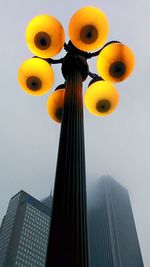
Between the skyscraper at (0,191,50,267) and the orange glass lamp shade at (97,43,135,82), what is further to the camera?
the skyscraper at (0,191,50,267)

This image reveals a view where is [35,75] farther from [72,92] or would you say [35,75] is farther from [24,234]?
[24,234]

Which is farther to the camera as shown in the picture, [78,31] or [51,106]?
[51,106]

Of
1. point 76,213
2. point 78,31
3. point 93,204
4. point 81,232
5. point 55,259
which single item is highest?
point 93,204

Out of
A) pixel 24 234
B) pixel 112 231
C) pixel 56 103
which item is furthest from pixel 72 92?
pixel 112 231

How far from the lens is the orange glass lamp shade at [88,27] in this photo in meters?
4.16

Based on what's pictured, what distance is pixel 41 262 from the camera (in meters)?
98.4

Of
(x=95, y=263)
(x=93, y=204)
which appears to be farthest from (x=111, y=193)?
(x=95, y=263)

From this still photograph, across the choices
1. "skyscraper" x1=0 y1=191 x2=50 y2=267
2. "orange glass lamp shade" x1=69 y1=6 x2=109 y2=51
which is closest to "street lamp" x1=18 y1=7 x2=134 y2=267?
"orange glass lamp shade" x1=69 y1=6 x2=109 y2=51

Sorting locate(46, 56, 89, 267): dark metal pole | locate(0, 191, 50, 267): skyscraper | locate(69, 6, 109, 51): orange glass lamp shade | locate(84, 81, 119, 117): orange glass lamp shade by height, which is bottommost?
locate(46, 56, 89, 267): dark metal pole

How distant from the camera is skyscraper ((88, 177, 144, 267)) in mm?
101625

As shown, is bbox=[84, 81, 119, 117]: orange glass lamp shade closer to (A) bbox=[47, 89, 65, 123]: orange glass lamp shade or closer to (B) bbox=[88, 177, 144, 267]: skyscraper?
(A) bbox=[47, 89, 65, 123]: orange glass lamp shade

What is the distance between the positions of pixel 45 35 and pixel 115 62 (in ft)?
3.80

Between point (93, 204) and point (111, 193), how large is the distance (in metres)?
13.4

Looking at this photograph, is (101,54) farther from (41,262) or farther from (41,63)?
(41,262)
